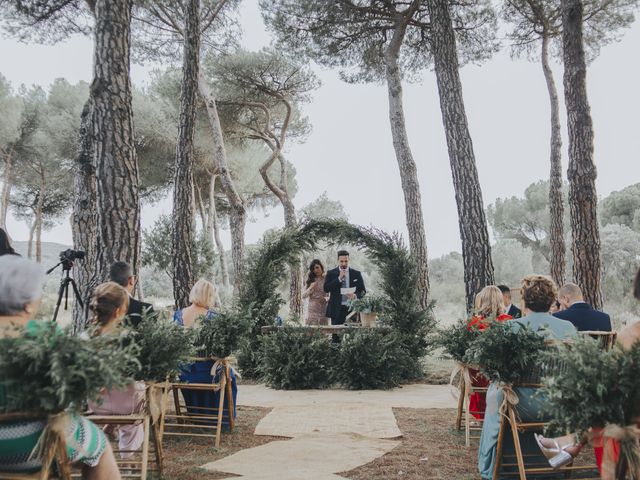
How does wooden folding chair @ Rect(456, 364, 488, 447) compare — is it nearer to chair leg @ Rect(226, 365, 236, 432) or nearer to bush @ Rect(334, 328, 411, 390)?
chair leg @ Rect(226, 365, 236, 432)

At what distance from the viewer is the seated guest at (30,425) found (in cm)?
207

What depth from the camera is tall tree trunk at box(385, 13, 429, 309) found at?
1112cm

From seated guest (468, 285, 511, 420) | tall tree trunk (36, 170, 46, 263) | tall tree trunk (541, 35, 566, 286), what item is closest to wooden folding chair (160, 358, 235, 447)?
seated guest (468, 285, 511, 420)

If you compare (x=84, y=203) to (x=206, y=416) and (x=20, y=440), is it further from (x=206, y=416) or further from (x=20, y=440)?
(x=20, y=440)

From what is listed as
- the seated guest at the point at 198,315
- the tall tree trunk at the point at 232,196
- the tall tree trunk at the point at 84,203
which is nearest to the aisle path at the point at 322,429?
the seated guest at the point at 198,315

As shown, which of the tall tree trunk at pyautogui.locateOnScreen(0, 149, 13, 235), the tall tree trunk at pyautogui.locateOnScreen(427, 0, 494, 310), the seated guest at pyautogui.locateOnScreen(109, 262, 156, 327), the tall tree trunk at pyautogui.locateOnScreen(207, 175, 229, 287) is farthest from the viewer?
the tall tree trunk at pyautogui.locateOnScreen(0, 149, 13, 235)

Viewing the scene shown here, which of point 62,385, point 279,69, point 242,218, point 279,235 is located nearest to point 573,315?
point 62,385

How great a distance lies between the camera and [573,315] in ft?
14.9

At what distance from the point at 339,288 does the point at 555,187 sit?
5.31 m

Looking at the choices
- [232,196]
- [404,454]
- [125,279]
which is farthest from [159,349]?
[232,196]

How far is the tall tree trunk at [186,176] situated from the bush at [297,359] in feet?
5.31

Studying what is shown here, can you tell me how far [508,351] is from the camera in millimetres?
3156

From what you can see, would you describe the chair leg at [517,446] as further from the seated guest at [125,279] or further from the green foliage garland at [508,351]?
the seated guest at [125,279]

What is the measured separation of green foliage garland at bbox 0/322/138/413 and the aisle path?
1783mm
